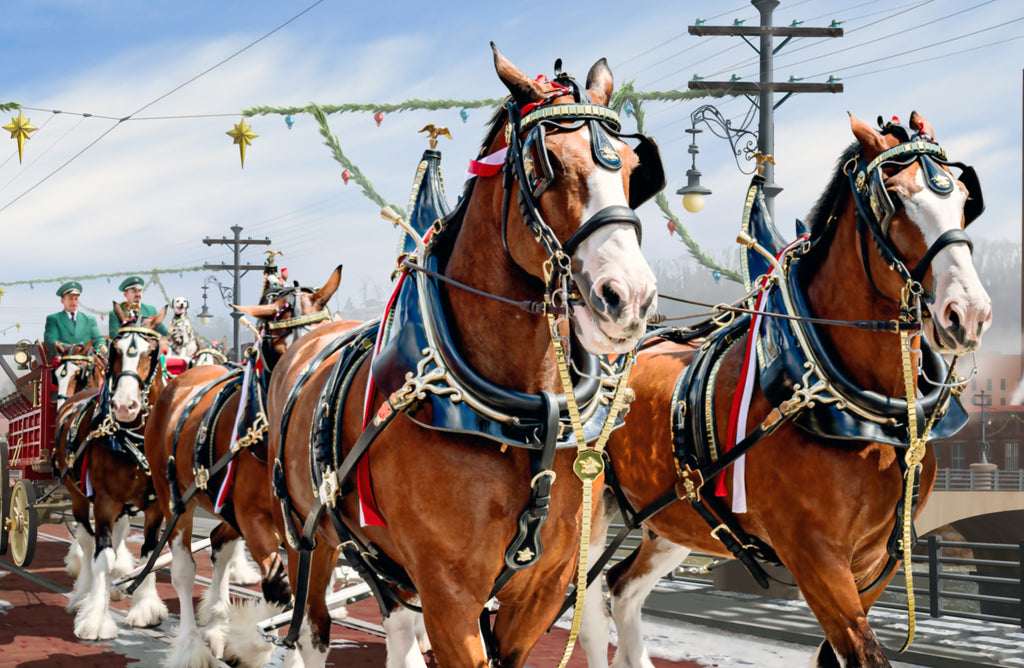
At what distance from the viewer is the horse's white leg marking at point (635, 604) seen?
6168 mm

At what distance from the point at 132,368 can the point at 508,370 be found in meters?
6.49

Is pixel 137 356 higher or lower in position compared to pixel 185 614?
higher

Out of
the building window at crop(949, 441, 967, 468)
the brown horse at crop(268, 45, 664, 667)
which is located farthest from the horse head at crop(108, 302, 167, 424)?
the building window at crop(949, 441, 967, 468)

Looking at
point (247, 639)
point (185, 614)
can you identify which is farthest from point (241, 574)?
point (247, 639)

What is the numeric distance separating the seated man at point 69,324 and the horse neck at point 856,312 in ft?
38.1

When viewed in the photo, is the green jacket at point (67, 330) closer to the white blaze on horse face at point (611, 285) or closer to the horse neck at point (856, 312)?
the horse neck at point (856, 312)

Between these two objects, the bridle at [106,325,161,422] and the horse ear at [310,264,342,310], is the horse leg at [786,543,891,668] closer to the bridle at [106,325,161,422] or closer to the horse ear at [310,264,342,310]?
the horse ear at [310,264,342,310]

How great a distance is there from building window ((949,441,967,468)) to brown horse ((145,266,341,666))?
168ft

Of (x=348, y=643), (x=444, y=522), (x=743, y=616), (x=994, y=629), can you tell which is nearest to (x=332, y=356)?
(x=444, y=522)

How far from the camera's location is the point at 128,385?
→ 348 inches

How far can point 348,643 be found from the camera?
7.79m

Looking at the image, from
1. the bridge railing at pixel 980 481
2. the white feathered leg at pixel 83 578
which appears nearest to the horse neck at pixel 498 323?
the white feathered leg at pixel 83 578

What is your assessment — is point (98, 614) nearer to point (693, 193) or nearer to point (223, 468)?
point (223, 468)

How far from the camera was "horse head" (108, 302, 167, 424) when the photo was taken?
8789 mm
